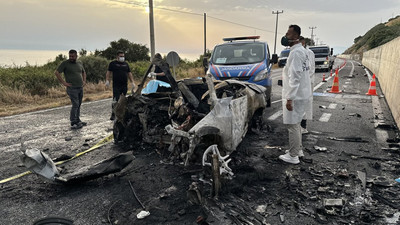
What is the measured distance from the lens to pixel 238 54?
29.5 feet

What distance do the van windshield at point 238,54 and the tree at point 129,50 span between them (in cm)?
3159

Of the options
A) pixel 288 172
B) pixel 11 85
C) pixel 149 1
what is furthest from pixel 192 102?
pixel 149 1

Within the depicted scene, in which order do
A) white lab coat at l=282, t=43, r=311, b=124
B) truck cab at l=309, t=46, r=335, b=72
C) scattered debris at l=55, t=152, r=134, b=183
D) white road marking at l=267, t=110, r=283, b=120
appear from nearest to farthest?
scattered debris at l=55, t=152, r=134, b=183 < white lab coat at l=282, t=43, r=311, b=124 < white road marking at l=267, t=110, r=283, b=120 < truck cab at l=309, t=46, r=335, b=72

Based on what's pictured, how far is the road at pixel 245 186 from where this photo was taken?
2.96m

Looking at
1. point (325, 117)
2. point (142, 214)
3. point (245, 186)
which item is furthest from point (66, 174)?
point (325, 117)

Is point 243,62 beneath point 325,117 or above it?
above

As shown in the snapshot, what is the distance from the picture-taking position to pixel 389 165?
4285 millimetres

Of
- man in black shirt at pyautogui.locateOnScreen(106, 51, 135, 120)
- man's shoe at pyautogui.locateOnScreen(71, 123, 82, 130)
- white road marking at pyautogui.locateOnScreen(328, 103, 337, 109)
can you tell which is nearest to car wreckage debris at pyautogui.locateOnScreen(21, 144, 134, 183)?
man's shoe at pyautogui.locateOnScreen(71, 123, 82, 130)

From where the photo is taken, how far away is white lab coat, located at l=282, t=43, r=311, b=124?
4105 millimetres

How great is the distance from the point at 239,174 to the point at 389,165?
244cm

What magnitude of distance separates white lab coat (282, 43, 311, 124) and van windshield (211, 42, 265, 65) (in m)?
4.38

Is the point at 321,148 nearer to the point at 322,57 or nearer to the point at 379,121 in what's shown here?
the point at 379,121

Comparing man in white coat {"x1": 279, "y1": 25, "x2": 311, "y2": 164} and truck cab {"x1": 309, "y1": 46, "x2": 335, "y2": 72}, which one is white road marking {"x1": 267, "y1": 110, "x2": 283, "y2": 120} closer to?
man in white coat {"x1": 279, "y1": 25, "x2": 311, "y2": 164}

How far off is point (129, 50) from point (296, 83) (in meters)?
39.8
